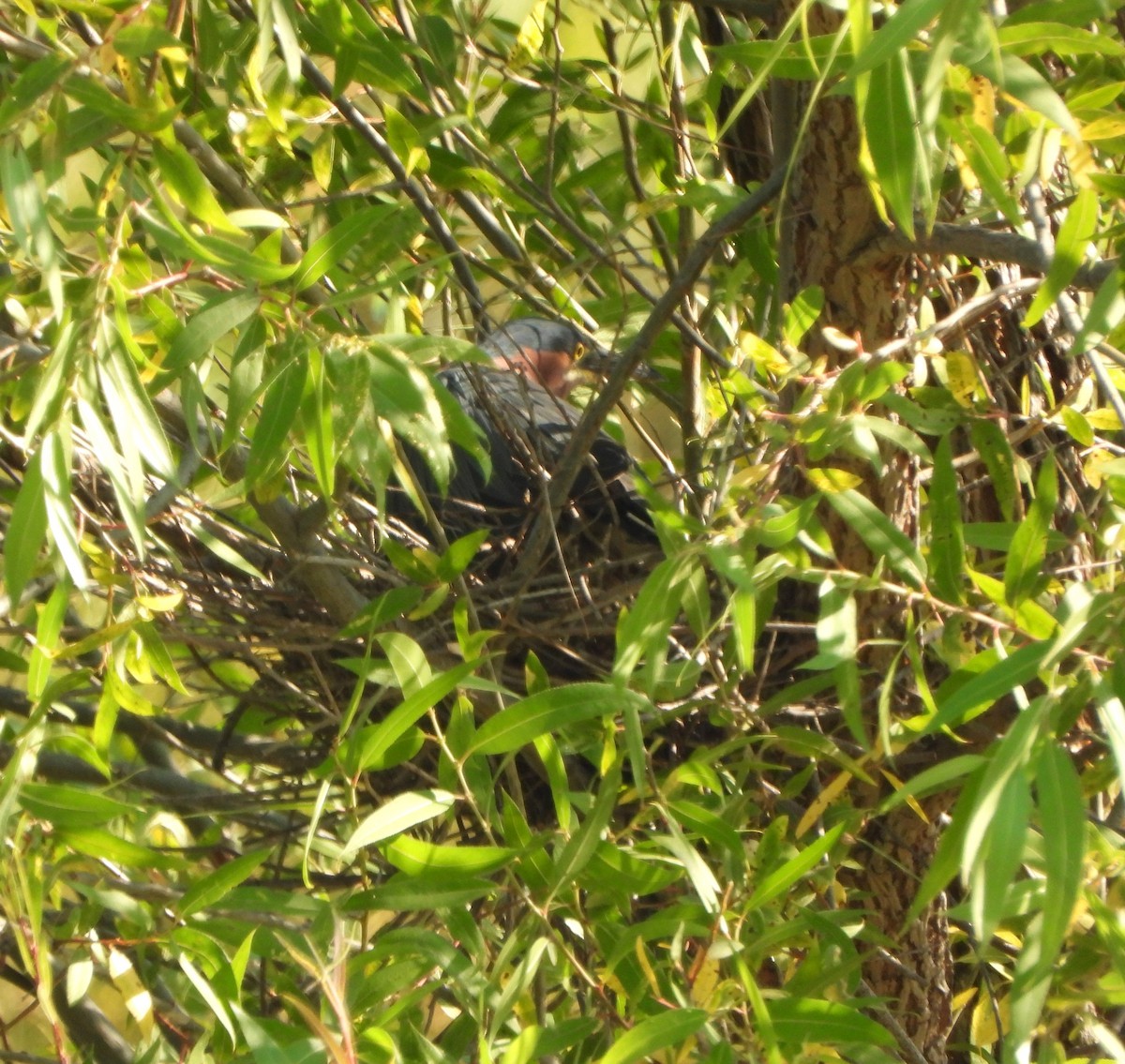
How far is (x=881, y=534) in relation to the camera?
1.00 metres

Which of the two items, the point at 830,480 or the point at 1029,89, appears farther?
the point at 830,480

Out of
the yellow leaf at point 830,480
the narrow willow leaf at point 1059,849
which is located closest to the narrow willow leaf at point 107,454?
the yellow leaf at point 830,480

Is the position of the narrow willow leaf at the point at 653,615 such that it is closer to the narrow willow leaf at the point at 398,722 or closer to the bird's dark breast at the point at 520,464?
the narrow willow leaf at the point at 398,722

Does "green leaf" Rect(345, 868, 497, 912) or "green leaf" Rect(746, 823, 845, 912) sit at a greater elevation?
"green leaf" Rect(345, 868, 497, 912)

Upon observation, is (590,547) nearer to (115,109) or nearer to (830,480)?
(830,480)

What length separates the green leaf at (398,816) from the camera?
0.95 m

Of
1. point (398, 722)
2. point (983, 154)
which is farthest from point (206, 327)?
point (983, 154)

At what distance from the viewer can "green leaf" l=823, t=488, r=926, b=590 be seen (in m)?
0.99

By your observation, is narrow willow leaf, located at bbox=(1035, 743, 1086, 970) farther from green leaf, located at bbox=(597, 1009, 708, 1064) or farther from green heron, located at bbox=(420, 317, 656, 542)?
green heron, located at bbox=(420, 317, 656, 542)

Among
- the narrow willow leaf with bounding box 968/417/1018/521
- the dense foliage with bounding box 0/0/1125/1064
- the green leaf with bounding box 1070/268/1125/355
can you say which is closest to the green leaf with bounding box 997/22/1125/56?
the dense foliage with bounding box 0/0/1125/1064

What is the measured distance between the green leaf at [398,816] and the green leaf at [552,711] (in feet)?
0.18

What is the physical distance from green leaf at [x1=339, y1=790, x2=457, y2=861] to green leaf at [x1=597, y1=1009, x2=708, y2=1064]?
207 mm

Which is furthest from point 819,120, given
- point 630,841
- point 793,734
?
point 630,841

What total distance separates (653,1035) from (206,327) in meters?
0.56
